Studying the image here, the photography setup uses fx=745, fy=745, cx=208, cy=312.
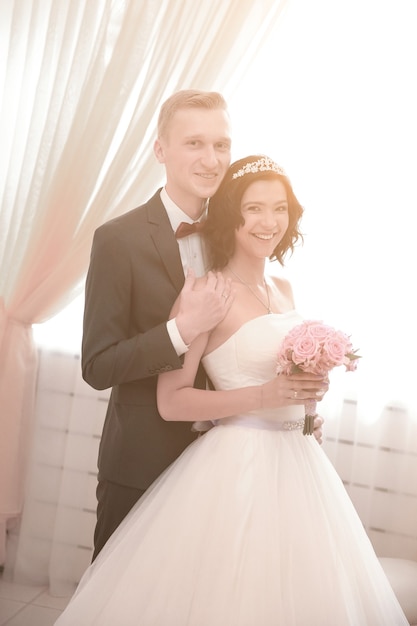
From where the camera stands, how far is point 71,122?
2934 millimetres

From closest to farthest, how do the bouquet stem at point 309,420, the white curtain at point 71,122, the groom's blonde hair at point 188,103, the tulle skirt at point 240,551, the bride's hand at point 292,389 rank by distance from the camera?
the tulle skirt at point 240,551 → the bride's hand at point 292,389 → the bouquet stem at point 309,420 → the groom's blonde hair at point 188,103 → the white curtain at point 71,122

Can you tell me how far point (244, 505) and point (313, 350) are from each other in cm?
43

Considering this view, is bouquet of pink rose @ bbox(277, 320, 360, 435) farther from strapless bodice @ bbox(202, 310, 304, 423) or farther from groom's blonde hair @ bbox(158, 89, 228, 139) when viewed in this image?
groom's blonde hair @ bbox(158, 89, 228, 139)

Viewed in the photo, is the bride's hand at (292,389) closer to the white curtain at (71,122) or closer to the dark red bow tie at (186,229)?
the dark red bow tie at (186,229)

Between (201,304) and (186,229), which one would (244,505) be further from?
(186,229)

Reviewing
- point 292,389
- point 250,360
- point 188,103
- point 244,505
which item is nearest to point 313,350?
point 292,389

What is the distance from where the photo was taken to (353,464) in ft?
9.47

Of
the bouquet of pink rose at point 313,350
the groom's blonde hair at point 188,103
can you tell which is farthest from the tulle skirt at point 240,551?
the groom's blonde hair at point 188,103

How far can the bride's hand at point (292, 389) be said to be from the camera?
1.86 m

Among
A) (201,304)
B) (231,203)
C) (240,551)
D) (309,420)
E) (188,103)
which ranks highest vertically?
(188,103)

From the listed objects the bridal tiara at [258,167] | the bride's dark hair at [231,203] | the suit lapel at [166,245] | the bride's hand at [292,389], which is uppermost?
the bridal tiara at [258,167]

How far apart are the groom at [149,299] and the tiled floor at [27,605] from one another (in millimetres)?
800

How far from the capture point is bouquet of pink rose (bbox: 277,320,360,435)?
180 cm

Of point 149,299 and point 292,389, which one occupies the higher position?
point 149,299
